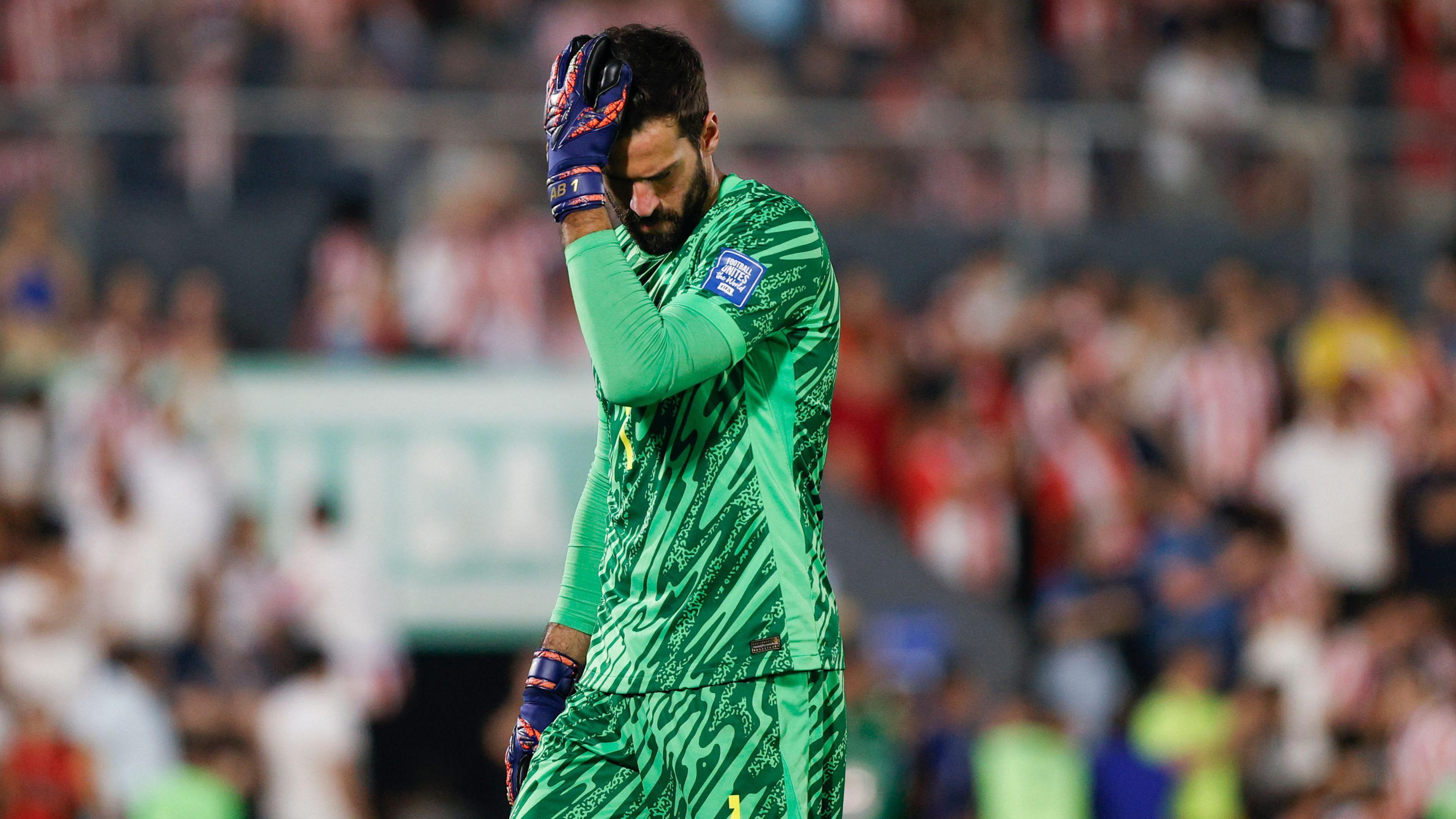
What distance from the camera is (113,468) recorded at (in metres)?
12.3

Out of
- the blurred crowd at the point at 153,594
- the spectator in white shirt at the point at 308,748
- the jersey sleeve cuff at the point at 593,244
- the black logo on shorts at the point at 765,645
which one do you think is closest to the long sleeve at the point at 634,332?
the jersey sleeve cuff at the point at 593,244

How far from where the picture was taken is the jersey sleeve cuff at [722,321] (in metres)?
3.50

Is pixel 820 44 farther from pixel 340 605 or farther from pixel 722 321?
pixel 722 321

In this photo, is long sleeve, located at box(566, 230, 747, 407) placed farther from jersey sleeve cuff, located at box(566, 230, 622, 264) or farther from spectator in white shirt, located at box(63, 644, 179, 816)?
spectator in white shirt, located at box(63, 644, 179, 816)

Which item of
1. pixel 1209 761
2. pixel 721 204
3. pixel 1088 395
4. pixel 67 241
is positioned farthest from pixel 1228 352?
pixel 721 204

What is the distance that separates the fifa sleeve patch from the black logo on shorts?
590mm

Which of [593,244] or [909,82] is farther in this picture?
[909,82]

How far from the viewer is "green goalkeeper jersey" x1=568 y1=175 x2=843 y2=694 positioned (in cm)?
361

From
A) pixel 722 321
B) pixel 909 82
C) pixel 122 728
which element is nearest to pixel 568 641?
pixel 722 321

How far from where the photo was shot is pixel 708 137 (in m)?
3.78

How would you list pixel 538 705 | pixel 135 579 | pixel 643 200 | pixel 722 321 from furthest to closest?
pixel 135 579 → pixel 538 705 → pixel 643 200 → pixel 722 321

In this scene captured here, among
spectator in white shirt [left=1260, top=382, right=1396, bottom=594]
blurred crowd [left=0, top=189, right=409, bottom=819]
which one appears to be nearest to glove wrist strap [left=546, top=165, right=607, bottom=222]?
blurred crowd [left=0, top=189, right=409, bottom=819]

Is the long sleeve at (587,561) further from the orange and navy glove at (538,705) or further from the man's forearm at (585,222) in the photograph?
the man's forearm at (585,222)

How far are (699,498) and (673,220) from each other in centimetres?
52
